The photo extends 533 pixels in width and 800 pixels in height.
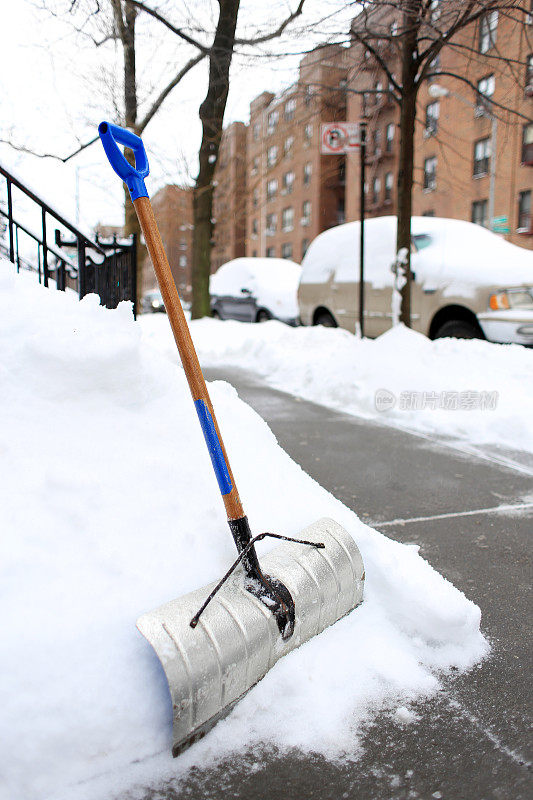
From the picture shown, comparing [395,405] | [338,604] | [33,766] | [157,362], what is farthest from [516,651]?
[395,405]

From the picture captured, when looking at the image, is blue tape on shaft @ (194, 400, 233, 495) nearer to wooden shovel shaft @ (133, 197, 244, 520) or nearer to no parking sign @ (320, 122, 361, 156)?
wooden shovel shaft @ (133, 197, 244, 520)

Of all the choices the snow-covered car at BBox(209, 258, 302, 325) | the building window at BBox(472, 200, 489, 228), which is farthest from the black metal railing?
the building window at BBox(472, 200, 489, 228)

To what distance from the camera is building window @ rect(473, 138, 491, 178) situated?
27016mm

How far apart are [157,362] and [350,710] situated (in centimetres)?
153

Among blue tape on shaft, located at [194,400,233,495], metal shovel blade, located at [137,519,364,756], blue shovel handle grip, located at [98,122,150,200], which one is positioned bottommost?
metal shovel blade, located at [137,519,364,756]

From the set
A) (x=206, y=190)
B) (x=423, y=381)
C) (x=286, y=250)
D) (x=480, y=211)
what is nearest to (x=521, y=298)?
(x=423, y=381)

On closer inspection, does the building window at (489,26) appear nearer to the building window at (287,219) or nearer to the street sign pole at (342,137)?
the street sign pole at (342,137)

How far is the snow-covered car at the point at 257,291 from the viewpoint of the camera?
14.9 m

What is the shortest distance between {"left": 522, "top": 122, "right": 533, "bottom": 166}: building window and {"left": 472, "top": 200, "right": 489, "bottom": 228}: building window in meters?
2.82

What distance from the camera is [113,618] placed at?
1710 millimetres

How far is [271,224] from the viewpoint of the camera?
46500mm

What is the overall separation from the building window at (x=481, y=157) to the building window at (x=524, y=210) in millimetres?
2184

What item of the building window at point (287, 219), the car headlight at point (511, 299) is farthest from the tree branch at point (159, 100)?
the building window at point (287, 219)

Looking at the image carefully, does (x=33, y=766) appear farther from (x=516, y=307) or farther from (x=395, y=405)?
(x=516, y=307)
